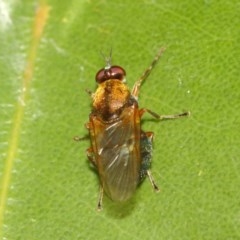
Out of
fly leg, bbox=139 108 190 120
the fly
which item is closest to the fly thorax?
the fly

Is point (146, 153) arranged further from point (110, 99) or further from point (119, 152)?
point (110, 99)

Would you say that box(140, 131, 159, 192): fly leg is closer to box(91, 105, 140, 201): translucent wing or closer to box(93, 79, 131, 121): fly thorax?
box(91, 105, 140, 201): translucent wing

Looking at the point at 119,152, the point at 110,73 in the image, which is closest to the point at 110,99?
the point at 110,73

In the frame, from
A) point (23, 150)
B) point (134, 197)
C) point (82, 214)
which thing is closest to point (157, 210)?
point (134, 197)

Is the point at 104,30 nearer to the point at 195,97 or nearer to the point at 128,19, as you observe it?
the point at 128,19

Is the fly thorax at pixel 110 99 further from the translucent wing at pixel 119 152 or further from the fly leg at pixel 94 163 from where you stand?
the fly leg at pixel 94 163
